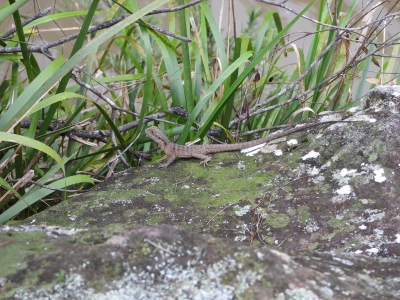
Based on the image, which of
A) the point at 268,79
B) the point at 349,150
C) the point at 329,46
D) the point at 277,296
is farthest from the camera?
the point at 268,79

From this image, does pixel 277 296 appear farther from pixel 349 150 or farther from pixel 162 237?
pixel 349 150

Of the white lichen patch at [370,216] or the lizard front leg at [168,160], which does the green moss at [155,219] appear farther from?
the white lichen patch at [370,216]

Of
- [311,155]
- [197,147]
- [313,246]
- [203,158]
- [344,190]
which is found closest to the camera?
[313,246]

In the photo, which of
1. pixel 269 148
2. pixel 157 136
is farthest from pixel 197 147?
pixel 269 148

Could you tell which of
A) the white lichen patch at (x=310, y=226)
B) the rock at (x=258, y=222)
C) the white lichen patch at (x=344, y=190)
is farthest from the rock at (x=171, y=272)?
the white lichen patch at (x=344, y=190)

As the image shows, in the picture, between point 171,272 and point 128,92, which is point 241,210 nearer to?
point 171,272

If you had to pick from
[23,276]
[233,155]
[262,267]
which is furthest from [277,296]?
[233,155]
